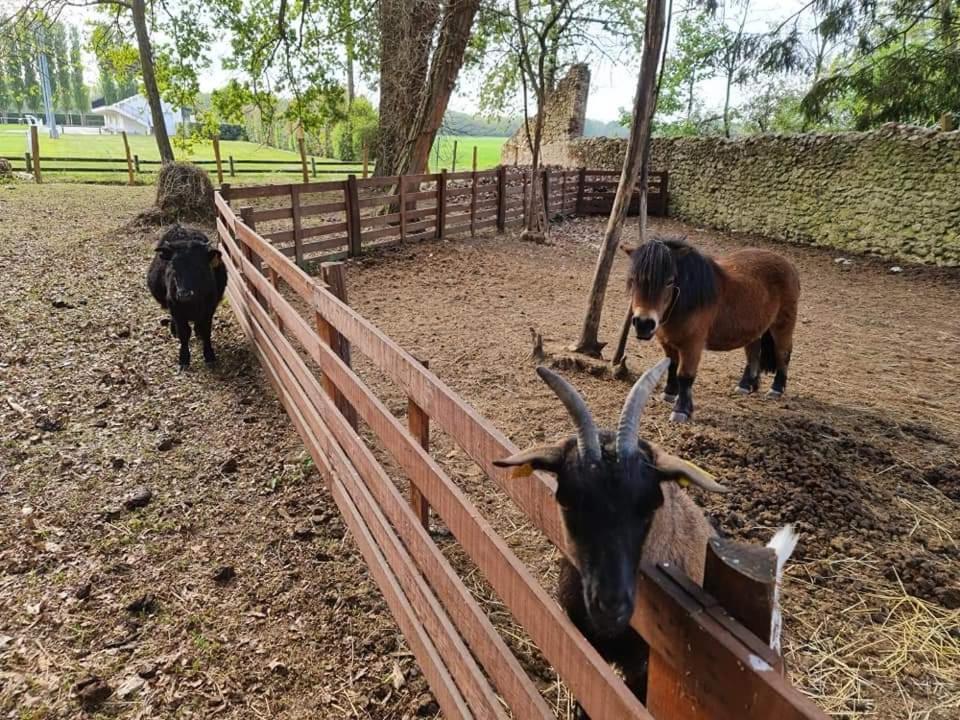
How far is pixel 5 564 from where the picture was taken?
10.6 ft

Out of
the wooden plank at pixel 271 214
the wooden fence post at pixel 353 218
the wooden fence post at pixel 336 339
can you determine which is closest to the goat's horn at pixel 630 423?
the wooden fence post at pixel 336 339

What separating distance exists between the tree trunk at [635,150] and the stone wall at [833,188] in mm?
9477

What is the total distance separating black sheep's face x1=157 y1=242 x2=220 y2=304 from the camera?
5.75 m

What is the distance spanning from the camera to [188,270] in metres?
5.84

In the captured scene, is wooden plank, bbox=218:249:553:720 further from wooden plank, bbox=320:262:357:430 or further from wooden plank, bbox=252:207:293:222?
wooden plank, bbox=252:207:293:222

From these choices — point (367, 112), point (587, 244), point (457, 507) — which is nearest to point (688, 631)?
point (457, 507)

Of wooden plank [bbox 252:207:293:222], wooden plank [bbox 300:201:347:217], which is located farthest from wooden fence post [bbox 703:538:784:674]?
wooden plank [bbox 300:201:347:217]

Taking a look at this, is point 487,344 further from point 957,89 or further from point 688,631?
point 957,89

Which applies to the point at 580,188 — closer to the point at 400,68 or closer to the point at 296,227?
the point at 400,68

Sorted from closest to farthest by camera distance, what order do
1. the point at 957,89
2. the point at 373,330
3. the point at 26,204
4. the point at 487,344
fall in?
the point at 373,330, the point at 487,344, the point at 957,89, the point at 26,204

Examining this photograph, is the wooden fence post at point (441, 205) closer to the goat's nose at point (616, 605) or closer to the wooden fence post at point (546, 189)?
the wooden fence post at point (546, 189)

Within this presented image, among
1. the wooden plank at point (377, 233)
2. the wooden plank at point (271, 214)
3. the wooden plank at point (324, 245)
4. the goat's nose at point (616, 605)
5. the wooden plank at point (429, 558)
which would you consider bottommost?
the wooden plank at point (429, 558)

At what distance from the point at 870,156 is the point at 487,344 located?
11.3 meters

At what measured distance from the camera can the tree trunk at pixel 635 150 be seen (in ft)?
17.6
